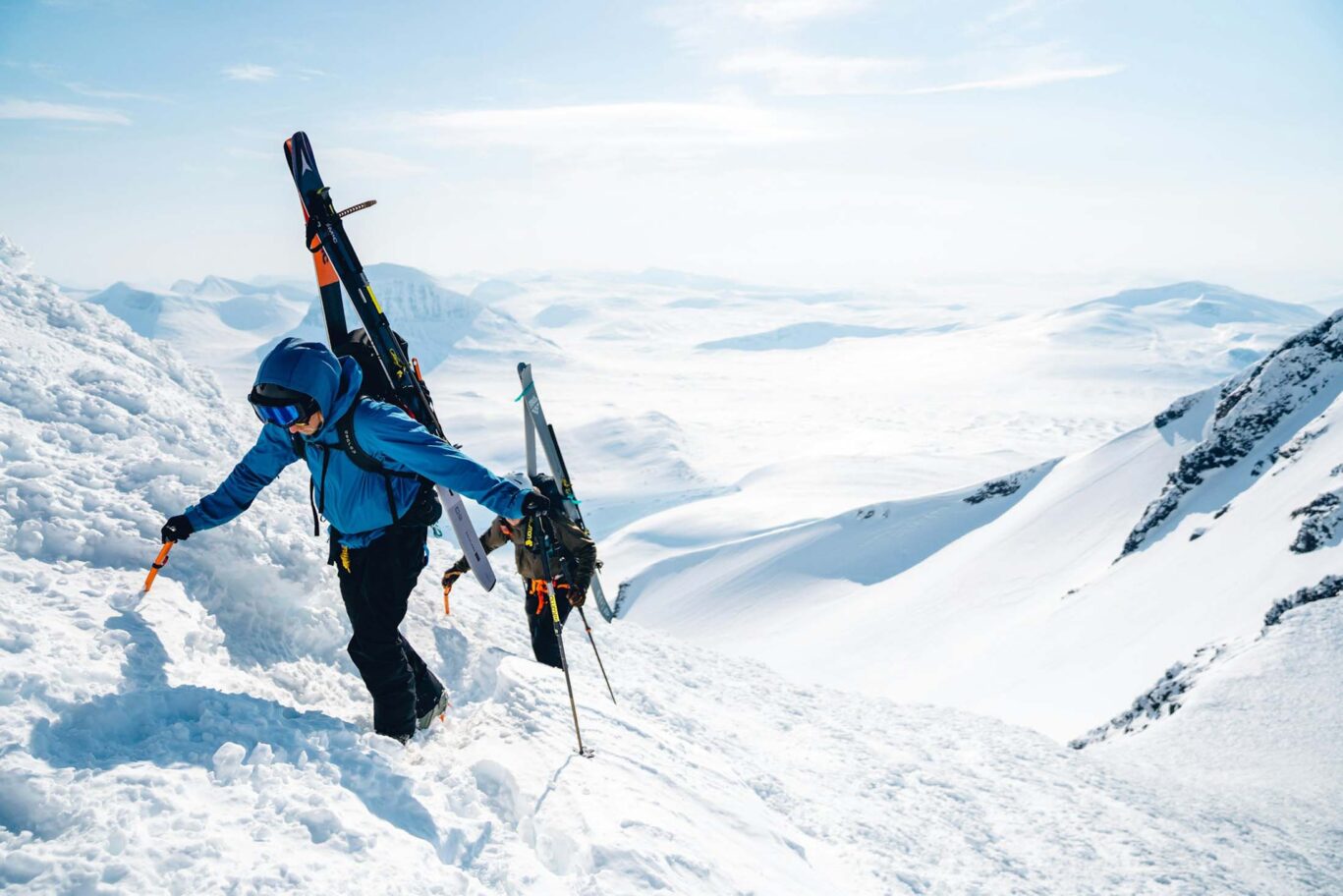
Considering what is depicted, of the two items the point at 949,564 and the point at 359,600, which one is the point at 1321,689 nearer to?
the point at 359,600

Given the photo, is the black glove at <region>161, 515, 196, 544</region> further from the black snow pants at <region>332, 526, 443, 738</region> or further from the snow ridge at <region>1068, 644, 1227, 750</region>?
the snow ridge at <region>1068, 644, 1227, 750</region>

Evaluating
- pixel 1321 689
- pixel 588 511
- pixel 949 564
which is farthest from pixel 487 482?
pixel 588 511

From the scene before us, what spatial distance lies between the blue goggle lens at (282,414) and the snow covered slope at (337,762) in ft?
5.46

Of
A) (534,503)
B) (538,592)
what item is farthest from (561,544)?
(534,503)

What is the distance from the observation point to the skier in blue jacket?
4.27 metres

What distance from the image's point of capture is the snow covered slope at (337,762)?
11.7 ft

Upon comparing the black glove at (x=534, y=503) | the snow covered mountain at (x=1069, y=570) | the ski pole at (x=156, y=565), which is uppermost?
the black glove at (x=534, y=503)

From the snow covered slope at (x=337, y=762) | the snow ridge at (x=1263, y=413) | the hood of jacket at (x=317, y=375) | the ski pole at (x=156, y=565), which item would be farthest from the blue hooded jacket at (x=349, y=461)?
the snow ridge at (x=1263, y=413)

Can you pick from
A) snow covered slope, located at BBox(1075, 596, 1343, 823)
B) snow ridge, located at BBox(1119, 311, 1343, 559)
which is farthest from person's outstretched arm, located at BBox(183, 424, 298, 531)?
snow ridge, located at BBox(1119, 311, 1343, 559)

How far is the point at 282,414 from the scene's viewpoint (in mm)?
4266

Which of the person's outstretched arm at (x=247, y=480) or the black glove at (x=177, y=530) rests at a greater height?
the person's outstretched arm at (x=247, y=480)

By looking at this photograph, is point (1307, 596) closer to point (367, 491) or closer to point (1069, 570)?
point (1069, 570)

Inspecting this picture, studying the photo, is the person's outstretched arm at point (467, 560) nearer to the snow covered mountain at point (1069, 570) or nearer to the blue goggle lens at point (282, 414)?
the blue goggle lens at point (282, 414)

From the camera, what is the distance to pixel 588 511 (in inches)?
5197
